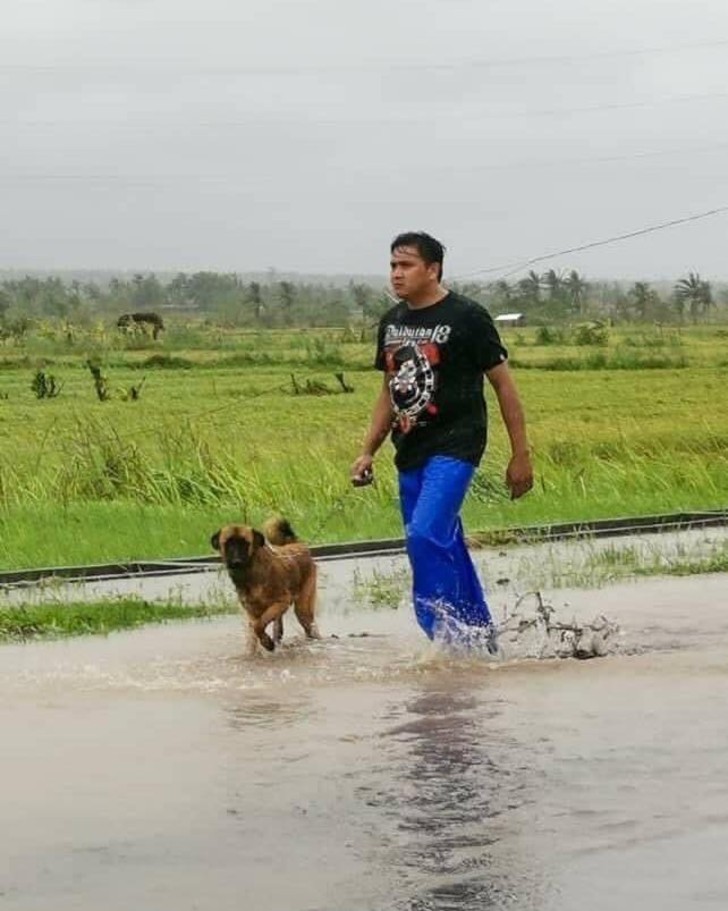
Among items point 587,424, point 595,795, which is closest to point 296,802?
point 595,795

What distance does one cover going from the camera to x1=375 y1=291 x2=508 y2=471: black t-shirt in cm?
1042

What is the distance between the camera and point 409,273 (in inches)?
411

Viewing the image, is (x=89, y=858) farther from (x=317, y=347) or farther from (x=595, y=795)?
(x=317, y=347)

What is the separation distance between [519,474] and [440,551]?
513 mm

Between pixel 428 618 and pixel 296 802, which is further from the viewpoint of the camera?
pixel 428 618

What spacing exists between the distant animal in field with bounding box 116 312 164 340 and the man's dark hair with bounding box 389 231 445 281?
258 ft

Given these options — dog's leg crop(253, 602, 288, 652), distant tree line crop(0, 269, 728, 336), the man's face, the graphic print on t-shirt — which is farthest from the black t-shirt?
distant tree line crop(0, 269, 728, 336)

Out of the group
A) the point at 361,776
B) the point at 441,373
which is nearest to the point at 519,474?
the point at 441,373

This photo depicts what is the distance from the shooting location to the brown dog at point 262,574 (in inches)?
427

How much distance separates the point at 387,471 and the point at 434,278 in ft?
35.2

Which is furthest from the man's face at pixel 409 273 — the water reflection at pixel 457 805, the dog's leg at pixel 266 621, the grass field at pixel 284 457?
the grass field at pixel 284 457

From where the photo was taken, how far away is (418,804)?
7.19 m

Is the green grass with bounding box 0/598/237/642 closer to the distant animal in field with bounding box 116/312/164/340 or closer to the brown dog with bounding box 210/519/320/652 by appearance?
the brown dog with bounding box 210/519/320/652

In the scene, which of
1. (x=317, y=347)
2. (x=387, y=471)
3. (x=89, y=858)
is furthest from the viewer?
(x=317, y=347)
